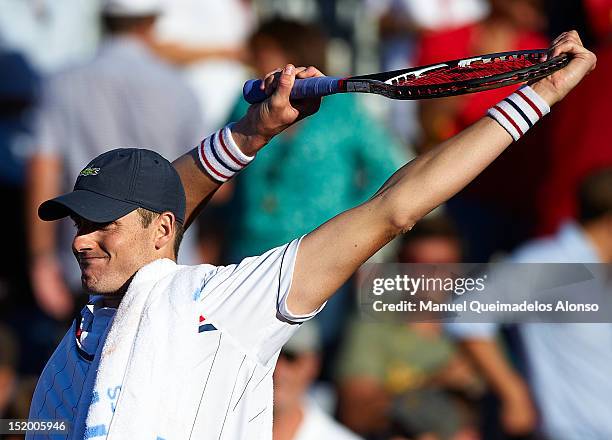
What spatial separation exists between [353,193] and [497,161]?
774 mm

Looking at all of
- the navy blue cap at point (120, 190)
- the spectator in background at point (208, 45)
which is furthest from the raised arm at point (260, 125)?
the spectator in background at point (208, 45)

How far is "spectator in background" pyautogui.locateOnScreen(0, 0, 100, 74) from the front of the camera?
6488 mm

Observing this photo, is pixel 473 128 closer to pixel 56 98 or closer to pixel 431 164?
pixel 431 164

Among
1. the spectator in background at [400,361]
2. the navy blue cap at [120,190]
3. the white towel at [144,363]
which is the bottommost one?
the white towel at [144,363]

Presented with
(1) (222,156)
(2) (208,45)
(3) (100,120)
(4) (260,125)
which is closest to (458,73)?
(4) (260,125)

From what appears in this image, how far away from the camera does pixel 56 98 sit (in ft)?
19.7

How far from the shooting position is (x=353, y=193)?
5691 millimetres

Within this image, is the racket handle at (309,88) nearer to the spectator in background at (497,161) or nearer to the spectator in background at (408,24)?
the spectator in background at (497,161)

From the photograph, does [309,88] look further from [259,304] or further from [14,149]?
[14,149]

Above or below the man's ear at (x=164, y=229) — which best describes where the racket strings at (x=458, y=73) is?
above

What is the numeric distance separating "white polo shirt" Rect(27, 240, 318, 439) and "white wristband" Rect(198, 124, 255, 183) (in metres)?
0.65

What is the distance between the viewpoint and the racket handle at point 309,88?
126 inches

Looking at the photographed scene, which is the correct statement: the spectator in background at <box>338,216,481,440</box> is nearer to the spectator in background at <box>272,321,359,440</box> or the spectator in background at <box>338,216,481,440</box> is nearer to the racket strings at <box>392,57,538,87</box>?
the spectator in background at <box>272,321,359,440</box>

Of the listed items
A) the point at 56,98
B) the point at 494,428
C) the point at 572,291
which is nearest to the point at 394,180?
the point at 572,291
